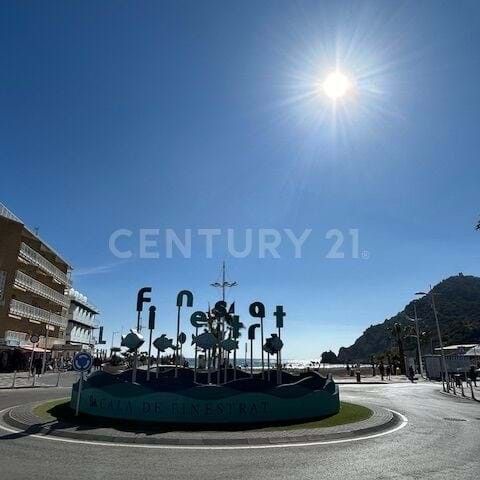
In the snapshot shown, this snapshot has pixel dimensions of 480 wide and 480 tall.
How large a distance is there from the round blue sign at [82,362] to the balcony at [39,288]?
43.9 m

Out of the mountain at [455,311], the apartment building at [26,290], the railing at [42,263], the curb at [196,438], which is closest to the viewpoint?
the curb at [196,438]

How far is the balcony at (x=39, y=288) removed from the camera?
Answer: 180 ft

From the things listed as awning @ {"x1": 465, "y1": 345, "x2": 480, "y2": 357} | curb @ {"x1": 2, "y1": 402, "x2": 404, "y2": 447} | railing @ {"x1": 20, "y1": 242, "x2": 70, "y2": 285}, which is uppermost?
railing @ {"x1": 20, "y1": 242, "x2": 70, "y2": 285}

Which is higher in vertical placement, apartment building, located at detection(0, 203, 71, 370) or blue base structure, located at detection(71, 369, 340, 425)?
apartment building, located at detection(0, 203, 71, 370)

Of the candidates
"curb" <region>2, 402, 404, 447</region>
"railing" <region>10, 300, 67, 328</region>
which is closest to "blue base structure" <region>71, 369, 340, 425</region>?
"curb" <region>2, 402, 404, 447</region>

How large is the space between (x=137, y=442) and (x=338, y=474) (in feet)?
18.6

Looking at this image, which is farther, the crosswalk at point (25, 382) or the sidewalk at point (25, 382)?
the crosswalk at point (25, 382)

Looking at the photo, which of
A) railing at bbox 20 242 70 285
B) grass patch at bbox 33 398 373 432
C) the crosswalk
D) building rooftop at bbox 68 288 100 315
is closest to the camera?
grass patch at bbox 33 398 373 432

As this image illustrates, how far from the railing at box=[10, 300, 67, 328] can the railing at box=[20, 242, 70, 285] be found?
6.23 metres

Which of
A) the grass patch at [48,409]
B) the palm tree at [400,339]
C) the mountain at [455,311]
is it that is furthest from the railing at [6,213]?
the mountain at [455,311]

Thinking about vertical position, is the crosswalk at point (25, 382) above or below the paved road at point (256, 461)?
above

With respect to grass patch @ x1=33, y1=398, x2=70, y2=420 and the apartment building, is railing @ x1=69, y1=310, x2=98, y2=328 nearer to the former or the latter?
the apartment building

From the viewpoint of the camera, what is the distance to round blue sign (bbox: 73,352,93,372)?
49.7 feet

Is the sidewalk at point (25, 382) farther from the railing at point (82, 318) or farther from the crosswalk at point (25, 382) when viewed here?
the railing at point (82, 318)
